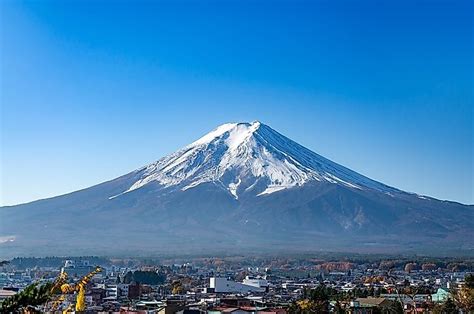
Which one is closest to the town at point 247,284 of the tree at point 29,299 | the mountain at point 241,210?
the tree at point 29,299

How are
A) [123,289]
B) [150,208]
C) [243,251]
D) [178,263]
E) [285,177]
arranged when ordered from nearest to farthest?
[123,289] < [178,263] < [243,251] < [150,208] < [285,177]

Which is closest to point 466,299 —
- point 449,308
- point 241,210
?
point 449,308

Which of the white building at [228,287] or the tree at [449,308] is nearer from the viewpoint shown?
the tree at [449,308]

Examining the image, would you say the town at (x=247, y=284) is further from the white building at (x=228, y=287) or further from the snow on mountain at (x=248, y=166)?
the snow on mountain at (x=248, y=166)

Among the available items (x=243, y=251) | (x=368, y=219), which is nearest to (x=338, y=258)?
(x=243, y=251)

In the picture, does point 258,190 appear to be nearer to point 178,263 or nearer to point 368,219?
point 368,219

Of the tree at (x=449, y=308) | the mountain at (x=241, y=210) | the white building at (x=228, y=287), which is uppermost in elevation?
the mountain at (x=241, y=210)

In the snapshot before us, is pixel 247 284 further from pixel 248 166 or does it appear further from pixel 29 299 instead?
pixel 248 166
